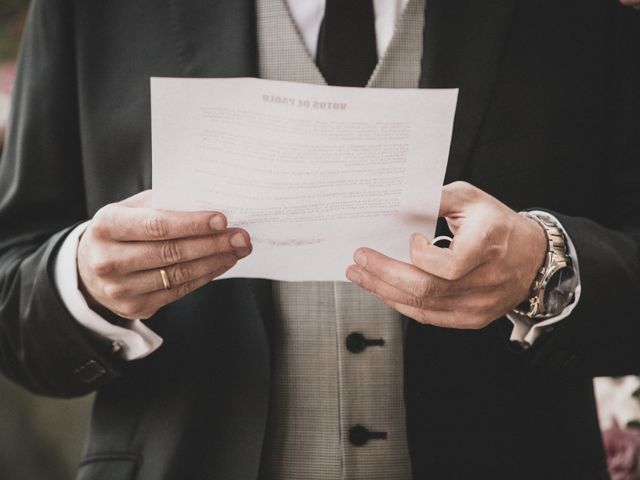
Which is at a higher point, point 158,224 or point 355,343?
point 158,224

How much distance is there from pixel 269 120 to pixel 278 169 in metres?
0.05

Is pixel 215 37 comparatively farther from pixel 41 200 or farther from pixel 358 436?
pixel 358 436

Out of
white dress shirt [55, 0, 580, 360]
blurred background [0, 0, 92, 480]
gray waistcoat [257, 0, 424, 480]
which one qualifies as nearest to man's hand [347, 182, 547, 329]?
white dress shirt [55, 0, 580, 360]

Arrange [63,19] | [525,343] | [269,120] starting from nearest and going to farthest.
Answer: [269,120] < [525,343] < [63,19]

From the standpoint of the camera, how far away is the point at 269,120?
2.35 feet

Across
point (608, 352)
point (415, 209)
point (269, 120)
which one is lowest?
point (608, 352)

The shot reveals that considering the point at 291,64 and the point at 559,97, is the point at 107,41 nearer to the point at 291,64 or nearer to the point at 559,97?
the point at 291,64

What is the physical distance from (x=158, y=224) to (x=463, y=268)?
1.14 feet

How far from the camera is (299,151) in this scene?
0.73 meters

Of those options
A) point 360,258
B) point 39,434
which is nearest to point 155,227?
point 360,258

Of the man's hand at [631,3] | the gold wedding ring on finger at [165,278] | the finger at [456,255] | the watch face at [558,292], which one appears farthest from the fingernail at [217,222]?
the man's hand at [631,3]

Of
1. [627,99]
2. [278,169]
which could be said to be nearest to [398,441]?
[278,169]

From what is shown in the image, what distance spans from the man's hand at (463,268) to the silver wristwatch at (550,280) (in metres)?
0.03

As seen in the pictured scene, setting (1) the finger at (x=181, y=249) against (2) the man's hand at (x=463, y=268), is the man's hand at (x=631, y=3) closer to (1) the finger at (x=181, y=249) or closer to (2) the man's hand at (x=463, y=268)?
(2) the man's hand at (x=463, y=268)
